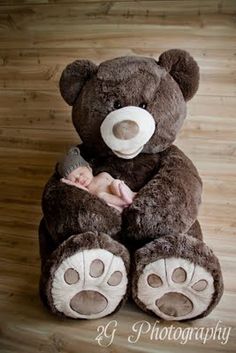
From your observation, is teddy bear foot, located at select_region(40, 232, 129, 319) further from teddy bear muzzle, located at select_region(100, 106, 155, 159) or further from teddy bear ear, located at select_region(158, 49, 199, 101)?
teddy bear ear, located at select_region(158, 49, 199, 101)

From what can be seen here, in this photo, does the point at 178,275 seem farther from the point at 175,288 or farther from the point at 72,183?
the point at 72,183

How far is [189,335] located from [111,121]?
0.52 m

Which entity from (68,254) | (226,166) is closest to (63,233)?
(68,254)

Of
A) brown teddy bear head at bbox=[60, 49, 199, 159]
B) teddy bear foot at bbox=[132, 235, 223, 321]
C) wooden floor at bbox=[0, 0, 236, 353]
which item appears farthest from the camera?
wooden floor at bbox=[0, 0, 236, 353]

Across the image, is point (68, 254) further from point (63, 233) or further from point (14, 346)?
point (14, 346)

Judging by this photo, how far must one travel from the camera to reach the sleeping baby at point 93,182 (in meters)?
→ 1.10

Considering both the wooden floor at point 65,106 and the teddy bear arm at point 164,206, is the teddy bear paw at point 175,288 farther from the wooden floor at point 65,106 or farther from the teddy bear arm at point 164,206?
the wooden floor at point 65,106

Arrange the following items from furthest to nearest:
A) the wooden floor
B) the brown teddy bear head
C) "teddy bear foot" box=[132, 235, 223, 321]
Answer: the wooden floor → the brown teddy bear head → "teddy bear foot" box=[132, 235, 223, 321]

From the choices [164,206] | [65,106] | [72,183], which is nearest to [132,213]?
[164,206]

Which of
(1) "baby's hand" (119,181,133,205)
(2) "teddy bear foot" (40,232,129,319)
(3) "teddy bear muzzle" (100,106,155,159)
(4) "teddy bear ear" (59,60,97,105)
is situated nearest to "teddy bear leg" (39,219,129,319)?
(2) "teddy bear foot" (40,232,129,319)

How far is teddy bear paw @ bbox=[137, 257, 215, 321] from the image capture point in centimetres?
97

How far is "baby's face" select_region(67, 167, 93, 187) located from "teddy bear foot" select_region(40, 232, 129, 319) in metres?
0.17

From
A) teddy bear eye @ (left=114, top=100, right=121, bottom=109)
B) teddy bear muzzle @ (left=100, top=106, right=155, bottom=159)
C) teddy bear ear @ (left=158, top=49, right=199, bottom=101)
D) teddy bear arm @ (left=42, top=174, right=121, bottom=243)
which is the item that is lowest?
teddy bear arm @ (left=42, top=174, right=121, bottom=243)

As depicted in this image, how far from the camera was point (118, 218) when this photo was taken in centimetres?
105
